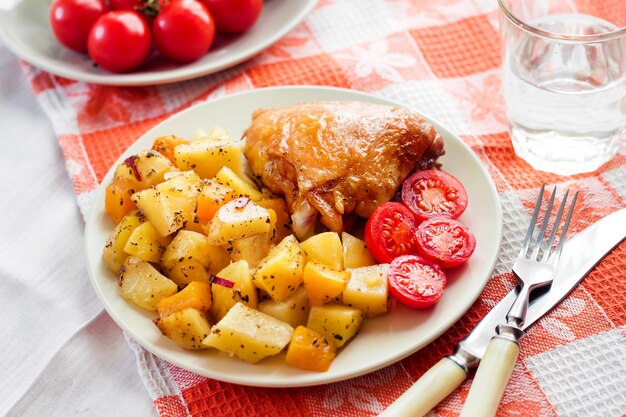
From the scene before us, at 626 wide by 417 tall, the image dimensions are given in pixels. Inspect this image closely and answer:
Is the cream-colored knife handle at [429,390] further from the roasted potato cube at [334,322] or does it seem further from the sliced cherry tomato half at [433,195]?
the sliced cherry tomato half at [433,195]

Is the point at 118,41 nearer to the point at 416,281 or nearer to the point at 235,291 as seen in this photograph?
the point at 235,291

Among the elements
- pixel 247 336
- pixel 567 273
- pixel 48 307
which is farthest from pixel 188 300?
pixel 567 273

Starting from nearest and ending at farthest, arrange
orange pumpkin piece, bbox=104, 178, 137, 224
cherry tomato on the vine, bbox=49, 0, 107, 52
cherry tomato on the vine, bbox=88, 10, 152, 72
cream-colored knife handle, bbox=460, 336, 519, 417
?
cream-colored knife handle, bbox=460, 336, 519, 417
orange pumpkin piece, bbox=104, 178, 137, 224
cherry tomato on the vine, bbox=88, 10, 152, 72
cherry tomato on the vine, bbox=49, 0, 107, 52

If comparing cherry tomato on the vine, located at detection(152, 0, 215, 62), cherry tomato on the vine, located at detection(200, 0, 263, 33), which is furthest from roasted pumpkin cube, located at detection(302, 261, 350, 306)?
cherry tomato on the vine, located at detection(200, 0, 263, 33)

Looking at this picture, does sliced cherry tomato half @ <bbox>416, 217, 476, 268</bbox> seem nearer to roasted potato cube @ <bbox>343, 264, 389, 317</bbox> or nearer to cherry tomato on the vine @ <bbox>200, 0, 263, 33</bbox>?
roasted potato cube @ <bbox>343, 264, 389, 317</bbox>

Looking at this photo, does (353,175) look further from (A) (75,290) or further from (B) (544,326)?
(A) (75,290)
